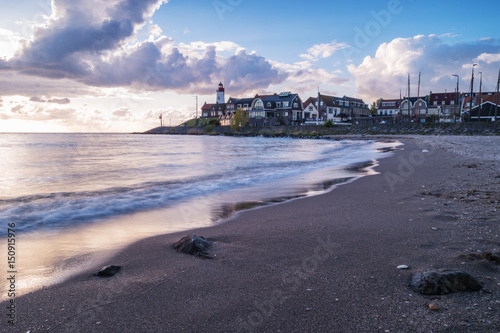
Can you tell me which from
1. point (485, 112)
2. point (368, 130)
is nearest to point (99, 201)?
point (368, 130)

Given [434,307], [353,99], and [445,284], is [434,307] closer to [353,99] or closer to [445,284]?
[445,284]

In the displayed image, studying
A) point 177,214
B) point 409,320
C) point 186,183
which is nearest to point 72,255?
point 177,214

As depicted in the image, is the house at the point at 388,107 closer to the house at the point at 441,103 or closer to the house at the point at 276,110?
the house at the point at 441,103

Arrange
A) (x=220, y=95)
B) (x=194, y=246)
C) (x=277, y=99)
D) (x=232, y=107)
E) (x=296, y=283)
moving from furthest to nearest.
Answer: (x=220, y=95), (x=232, y=107), (x=277, y=99), (x=194, y=246), (x=296, y=283)

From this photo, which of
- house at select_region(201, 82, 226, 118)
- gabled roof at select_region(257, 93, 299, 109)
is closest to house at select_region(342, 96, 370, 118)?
gabled roof at select_region(257, 93, 299, 109)

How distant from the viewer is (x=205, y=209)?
7734mm

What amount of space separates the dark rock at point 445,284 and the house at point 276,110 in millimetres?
93279

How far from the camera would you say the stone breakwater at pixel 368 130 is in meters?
47.0

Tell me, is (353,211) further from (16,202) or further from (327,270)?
(16,202)

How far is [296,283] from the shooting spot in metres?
3.18

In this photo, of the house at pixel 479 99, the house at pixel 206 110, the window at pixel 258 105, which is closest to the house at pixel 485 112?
the house at pixel 479 99

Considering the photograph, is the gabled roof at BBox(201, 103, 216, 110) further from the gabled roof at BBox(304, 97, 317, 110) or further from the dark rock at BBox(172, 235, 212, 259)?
the dark rock at BBox(172, 235, 212, 259)

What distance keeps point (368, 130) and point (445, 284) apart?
67429 millimetres

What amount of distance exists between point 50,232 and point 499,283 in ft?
22.3
